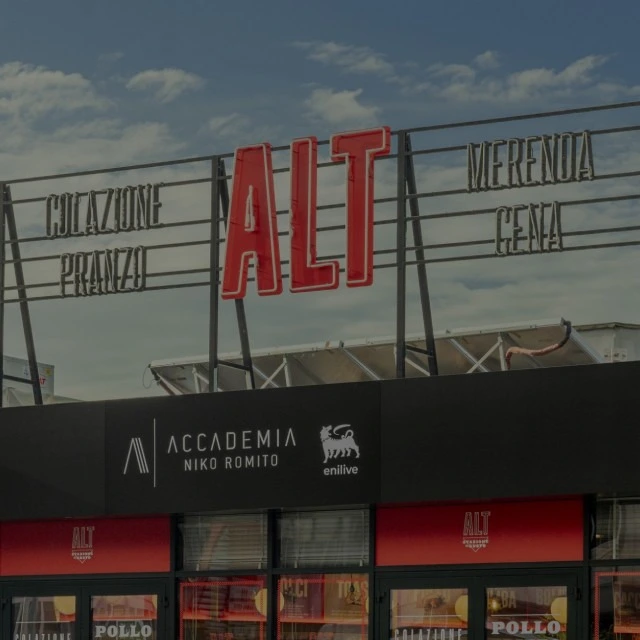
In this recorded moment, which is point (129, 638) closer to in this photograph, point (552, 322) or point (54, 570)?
point (54, 570)

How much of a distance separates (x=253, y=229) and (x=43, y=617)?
5580 millimetres

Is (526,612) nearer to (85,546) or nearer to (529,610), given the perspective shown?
(529,610)

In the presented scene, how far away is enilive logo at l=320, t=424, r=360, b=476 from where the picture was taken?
1709 cm

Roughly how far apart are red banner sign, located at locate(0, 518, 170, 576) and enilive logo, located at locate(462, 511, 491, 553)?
3836 mm

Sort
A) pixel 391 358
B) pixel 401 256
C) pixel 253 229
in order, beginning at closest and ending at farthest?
1. pixel 401 256
2. pixel 253 229
3. pixel 391 358

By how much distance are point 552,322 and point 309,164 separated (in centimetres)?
377

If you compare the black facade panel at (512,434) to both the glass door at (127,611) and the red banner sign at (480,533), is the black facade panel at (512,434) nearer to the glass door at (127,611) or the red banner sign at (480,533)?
the red banner sign at (480,533)

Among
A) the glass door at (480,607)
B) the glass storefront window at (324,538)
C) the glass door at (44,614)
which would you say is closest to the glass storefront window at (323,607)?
the glass storefront window at (324,538)

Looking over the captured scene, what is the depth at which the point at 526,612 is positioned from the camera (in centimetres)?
1645

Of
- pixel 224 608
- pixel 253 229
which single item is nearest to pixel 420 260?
pixel 253 229

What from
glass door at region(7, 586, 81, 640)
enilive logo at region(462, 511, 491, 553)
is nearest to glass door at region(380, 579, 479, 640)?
enilive logo at region(462, 511, 491, 553)

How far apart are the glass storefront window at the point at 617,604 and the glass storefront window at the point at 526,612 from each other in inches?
14.3

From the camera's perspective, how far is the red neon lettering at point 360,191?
18.0 m

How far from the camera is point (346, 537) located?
17.6 meters
